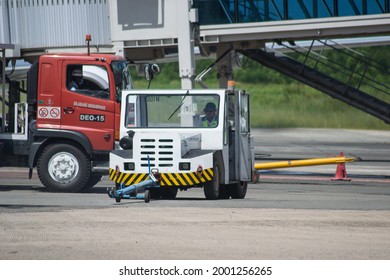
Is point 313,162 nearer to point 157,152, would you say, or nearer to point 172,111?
point 172,111

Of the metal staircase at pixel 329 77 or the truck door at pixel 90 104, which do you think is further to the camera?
the metal staircase at pixel 329 77

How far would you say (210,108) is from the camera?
64.0ft

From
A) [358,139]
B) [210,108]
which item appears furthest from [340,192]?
[358,139]

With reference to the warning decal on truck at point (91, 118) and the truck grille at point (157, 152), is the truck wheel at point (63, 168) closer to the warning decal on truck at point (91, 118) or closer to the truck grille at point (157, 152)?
the warning decal on truck at point (91, 118)

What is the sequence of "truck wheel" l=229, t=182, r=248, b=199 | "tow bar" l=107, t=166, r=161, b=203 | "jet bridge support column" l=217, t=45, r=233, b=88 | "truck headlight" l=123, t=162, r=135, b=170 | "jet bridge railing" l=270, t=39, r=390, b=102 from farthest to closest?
"jet bridge support column" l=217, t=45, r=233, b=88
"jet bridge railing" l=270, t=39, r=390, b=102
"truck wheel" l=229, t=182, r=248, b=199
"truck headlight" l=123, t=162, r=135, b=170
"tow bar" l=107, t=166, r=161, b=203

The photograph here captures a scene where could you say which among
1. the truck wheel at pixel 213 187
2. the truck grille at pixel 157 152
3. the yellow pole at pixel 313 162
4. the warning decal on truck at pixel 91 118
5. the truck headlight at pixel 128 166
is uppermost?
the warning decal on truck at pixel 91 118

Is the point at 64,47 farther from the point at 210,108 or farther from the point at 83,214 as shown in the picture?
the point at 83,214

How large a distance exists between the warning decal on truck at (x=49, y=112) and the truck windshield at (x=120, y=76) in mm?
1231

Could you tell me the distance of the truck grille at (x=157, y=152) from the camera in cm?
1895

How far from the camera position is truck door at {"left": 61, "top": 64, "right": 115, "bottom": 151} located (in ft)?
70.1

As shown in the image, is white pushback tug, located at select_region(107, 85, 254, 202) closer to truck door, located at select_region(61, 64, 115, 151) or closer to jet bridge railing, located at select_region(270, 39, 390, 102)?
truck door, located at select_region(61, 64, 115, 151)

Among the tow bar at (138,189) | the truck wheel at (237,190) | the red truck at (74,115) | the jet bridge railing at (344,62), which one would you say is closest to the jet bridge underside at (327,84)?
the jet bridge railing at (344,62)

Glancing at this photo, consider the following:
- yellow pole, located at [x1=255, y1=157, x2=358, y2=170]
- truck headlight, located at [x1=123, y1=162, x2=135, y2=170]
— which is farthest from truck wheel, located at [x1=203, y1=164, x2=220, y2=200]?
yellow pole, located at [x1=255, y1=157, x2=358, y2=170]

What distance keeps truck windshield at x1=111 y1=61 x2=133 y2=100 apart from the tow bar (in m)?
2.95
